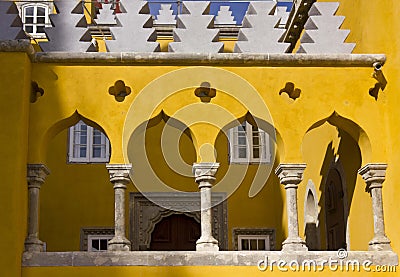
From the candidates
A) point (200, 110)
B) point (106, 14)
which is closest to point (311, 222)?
point (200, 110)

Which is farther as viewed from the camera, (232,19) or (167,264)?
(232,19)

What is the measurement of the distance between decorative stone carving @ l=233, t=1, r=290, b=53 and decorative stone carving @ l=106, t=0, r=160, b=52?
974 millimetres

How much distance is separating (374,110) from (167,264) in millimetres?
2801

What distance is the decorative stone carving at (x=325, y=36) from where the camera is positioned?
8.99 m

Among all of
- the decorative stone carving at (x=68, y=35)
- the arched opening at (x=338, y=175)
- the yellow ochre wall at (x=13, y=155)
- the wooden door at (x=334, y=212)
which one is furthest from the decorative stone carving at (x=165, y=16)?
the yellow ochre wall at (x=13, y=155)

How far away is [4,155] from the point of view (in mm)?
8141

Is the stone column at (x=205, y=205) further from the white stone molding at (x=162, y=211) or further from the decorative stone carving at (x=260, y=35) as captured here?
the white stone molding at (x=162, y=211)

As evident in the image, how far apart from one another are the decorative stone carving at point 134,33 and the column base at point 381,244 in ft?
10.4

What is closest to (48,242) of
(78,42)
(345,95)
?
(78,42)

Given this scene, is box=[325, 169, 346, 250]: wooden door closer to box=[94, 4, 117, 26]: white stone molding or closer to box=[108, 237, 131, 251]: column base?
box=[108, 237, 131, 251]: column base

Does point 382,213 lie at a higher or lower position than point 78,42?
lower

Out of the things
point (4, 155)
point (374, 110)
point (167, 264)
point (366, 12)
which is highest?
point (366, 12)

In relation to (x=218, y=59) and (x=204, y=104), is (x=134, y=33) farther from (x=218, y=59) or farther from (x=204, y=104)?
(x=204, y=104)

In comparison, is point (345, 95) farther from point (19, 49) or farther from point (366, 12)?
point (19, 49)
